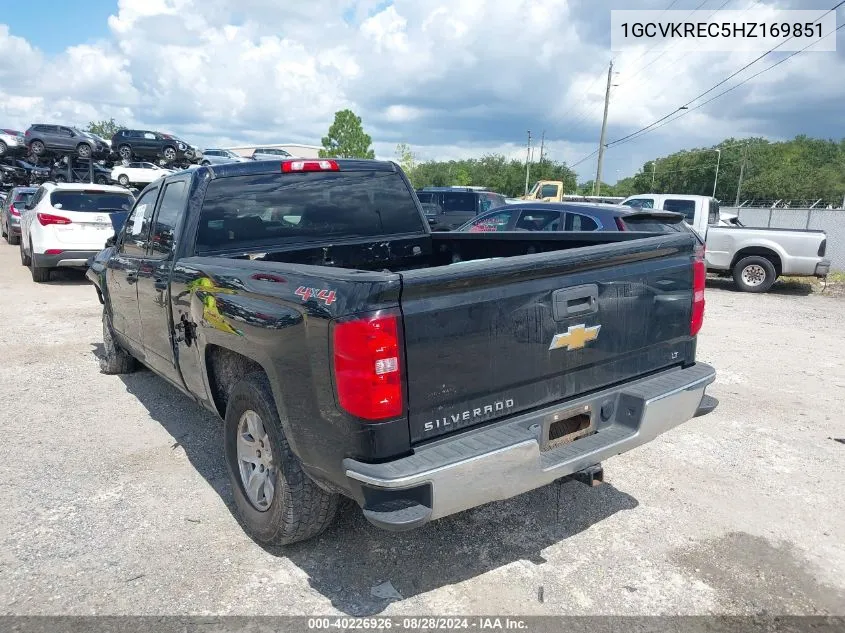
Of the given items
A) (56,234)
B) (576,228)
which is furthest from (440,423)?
(56,234)

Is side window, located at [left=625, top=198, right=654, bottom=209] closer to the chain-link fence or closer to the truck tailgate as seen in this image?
the chain-link fence

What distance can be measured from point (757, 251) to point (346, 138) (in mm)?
45557

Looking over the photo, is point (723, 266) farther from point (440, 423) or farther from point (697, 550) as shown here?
point (440, 423)

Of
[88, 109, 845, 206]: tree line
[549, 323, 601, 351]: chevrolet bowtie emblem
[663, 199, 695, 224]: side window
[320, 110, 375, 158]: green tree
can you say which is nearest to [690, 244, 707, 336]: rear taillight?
[549, 323, 601, 351]: chevrolet bowtie emblem

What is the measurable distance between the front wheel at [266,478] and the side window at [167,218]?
1.40m

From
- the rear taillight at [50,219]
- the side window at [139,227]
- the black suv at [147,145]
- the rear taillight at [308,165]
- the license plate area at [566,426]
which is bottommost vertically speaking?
the license plate area at [566,426]

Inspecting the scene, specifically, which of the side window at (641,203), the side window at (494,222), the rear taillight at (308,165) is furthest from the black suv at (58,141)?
the rear taillight at (308,165)

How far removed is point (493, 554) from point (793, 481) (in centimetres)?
220

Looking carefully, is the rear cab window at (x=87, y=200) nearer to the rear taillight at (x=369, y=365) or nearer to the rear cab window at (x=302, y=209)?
the rear cab window at (x=302, y=209)

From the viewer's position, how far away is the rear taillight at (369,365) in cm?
234

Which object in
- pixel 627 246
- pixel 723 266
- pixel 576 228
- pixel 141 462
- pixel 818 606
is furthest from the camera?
pixel 723 266

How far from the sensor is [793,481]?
13.3 feet

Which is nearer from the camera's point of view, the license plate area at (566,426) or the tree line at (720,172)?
the license plate area at (566,426)

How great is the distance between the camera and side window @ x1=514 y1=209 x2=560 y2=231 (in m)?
9.36
